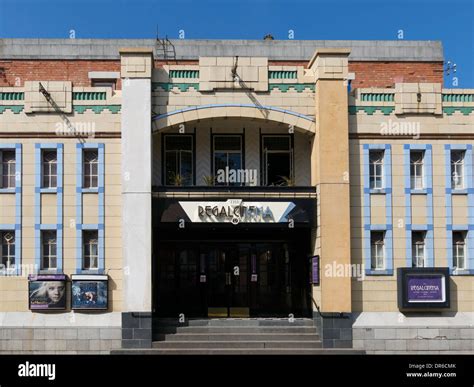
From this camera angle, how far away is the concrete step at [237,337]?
63.1 feet

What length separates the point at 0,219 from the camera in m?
19.5

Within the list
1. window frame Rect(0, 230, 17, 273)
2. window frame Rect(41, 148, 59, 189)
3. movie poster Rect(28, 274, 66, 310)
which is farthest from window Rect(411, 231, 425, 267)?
window frame Rect(0, 230, 17, 273)

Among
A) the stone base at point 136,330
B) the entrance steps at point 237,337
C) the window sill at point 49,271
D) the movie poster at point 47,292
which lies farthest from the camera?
the window sill at point 49,271

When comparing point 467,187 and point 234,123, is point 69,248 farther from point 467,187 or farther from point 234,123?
point 467,187

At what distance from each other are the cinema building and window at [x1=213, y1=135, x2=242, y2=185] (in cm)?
59

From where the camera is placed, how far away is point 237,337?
63.6 feet

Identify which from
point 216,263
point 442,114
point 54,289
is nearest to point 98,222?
point 54,289

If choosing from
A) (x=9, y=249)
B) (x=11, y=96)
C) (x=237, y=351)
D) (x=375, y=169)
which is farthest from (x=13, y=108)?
(x=375, y=169)

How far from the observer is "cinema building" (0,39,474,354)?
1914 centimetres

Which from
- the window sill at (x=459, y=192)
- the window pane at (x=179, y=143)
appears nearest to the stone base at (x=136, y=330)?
the window pane at (x=179, y=143)

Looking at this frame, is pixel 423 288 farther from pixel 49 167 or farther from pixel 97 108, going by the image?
pixel 49 167

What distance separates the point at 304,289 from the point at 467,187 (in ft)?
19.9

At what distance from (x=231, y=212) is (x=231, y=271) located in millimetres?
2692

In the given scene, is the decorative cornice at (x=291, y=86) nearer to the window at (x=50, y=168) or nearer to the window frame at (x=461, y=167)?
the window frame at (x=461, y=167)
